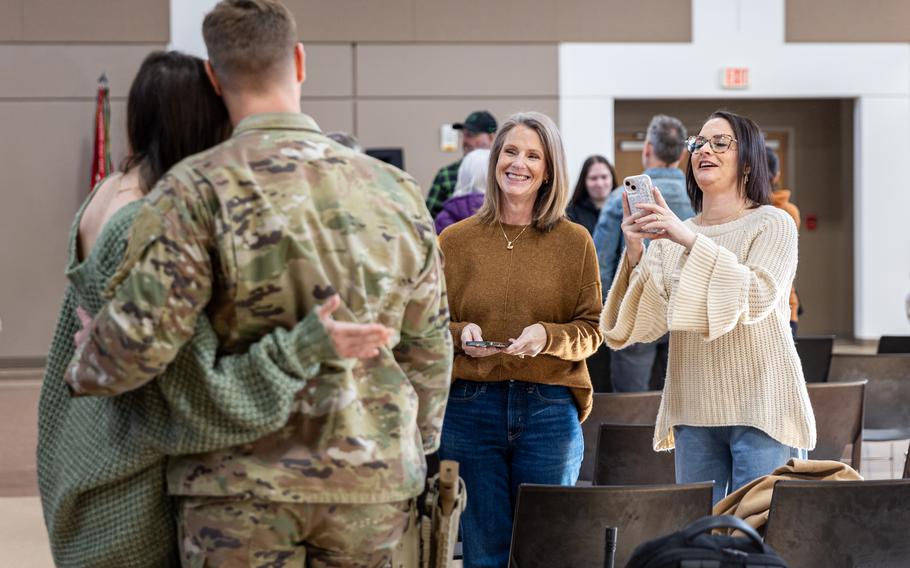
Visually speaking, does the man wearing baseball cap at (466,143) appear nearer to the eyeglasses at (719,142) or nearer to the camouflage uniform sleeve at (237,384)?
the eyeglasses at (719,142)

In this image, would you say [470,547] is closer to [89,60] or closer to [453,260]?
[453,260]

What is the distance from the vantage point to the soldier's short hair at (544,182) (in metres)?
3.08

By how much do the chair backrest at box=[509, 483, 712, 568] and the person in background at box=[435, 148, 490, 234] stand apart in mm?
1965

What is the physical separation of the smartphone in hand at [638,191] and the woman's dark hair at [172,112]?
1250mm

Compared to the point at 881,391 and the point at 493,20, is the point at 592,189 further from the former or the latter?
the point at 493,20

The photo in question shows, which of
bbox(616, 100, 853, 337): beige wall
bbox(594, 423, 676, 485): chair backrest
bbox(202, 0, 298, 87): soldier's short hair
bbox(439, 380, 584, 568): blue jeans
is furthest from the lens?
bbox(616, 100, 853, 337): beige wall

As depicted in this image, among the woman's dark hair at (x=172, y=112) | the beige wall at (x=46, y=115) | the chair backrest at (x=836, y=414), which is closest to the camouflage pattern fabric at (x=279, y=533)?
Result: the woman's dark hair at (x=172, y=112)

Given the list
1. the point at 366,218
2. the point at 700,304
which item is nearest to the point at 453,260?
the point at 700,304

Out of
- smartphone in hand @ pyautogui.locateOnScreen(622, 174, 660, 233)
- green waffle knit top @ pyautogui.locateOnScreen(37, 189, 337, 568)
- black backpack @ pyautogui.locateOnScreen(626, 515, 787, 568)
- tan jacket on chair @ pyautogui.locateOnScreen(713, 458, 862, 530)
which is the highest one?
smartphone in hand @ pyautogui.locateOnScreen(622, 174, 660, 233)

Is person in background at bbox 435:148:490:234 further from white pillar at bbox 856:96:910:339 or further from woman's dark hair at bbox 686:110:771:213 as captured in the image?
white pillar at bbox 856:96:910:339

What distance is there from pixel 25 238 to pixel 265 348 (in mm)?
8030

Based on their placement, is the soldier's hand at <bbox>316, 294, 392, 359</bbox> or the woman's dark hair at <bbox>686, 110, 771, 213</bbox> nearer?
the soldier's hand at <bbox>316, 294, 392, 359</bbox>

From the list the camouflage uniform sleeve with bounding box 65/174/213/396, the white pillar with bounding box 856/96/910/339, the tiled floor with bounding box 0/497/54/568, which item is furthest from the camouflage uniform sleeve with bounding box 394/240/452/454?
the white pillar with bounding box 856/96/910/339

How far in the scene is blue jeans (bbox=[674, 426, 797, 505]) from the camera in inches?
113
